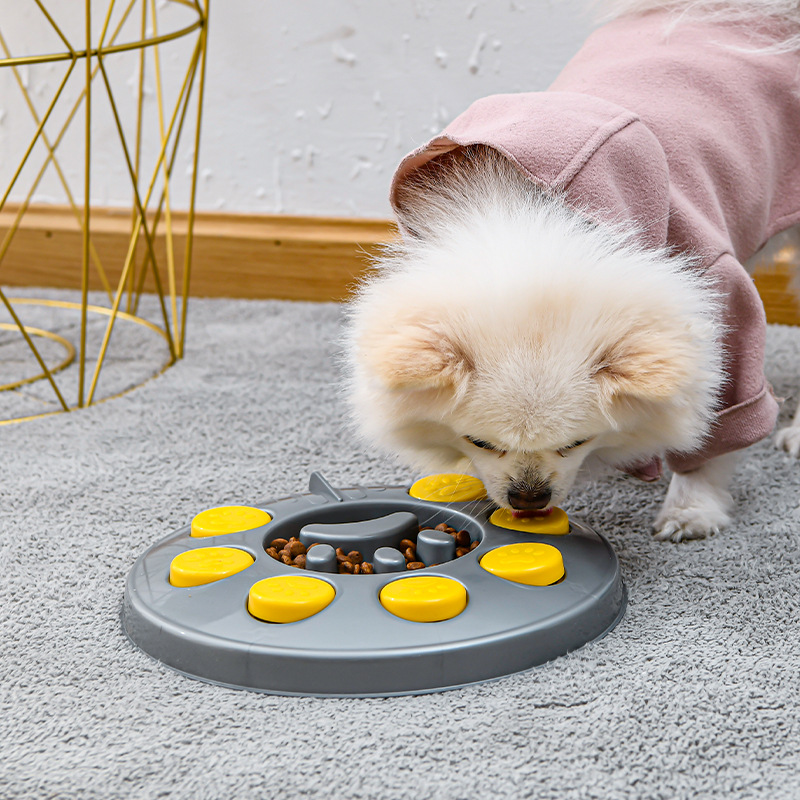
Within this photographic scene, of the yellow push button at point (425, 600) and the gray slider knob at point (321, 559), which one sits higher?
the yellow push button at point (425, 600)

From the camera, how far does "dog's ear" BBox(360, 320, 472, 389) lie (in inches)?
32.9

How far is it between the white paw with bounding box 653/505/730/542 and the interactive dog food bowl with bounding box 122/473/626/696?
0.15 meters

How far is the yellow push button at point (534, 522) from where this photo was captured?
38.7 inches

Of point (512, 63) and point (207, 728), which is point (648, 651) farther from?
point (512, 63)

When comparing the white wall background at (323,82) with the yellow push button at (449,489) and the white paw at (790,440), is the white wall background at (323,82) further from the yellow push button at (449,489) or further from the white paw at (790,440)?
the yellow push button at (449,489)

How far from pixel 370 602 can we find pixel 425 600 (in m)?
0.06

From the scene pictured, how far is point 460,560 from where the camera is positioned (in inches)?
35.8

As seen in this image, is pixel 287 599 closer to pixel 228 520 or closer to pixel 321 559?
Answer: pixel 321 559

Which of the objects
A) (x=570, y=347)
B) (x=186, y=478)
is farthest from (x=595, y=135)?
(x=186, y=478)

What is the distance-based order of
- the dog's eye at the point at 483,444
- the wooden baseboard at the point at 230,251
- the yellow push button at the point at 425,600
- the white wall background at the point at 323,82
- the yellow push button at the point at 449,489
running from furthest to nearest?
1. the wooden baseboard at the point at 230,251
2. the white wall background at the point at 323,82
3. the yellow push button at the point at 449,489
4. the dog's eye at the point at 483,444
5. the yellow push button at the point at 425,600

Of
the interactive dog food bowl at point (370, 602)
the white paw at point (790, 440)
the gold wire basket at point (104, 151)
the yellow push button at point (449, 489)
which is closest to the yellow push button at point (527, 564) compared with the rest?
the interactive dog food bowl at point (370, 602)

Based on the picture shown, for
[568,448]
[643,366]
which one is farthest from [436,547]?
[643,366]

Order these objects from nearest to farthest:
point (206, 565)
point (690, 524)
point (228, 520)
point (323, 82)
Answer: point (206, 565) < point (228, 520) < point (690, 524) < point (323, 82)

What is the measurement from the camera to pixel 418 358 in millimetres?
837
